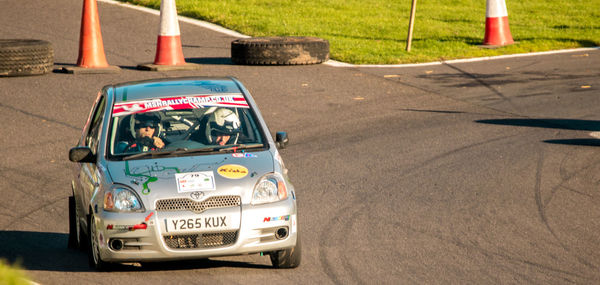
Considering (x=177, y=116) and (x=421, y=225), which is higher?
(x=177, y=116)

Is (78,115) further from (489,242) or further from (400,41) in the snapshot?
(400,41)

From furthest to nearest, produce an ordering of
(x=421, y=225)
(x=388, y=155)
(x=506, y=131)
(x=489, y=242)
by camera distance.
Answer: (x=506, y=131)
(x=388, y=155)
(x=421, y=225)
(x=489, y=242)

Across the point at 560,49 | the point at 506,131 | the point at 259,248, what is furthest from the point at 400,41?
the point at 259,248

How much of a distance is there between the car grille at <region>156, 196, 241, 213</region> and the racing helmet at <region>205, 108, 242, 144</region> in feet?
3.14

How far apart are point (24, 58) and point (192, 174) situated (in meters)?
10.1

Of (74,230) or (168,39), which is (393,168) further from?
(168,39)

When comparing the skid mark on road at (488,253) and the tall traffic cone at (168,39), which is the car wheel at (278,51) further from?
the skid mark on road at (488,253)

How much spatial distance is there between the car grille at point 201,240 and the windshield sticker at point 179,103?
4.66ft

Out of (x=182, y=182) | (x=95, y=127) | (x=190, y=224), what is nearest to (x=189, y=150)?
Answer: (x=182, y=182)

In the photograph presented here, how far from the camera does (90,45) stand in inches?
655

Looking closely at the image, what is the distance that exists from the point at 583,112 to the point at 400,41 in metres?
7.68

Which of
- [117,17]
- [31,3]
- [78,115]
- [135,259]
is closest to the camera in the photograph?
[135,259]

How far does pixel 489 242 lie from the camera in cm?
768

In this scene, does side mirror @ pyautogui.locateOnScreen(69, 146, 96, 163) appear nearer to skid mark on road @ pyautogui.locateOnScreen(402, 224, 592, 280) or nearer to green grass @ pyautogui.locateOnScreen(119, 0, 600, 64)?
skid mark on road @ pyautogui.locateOnScreen(402, 224, 592, 280)
